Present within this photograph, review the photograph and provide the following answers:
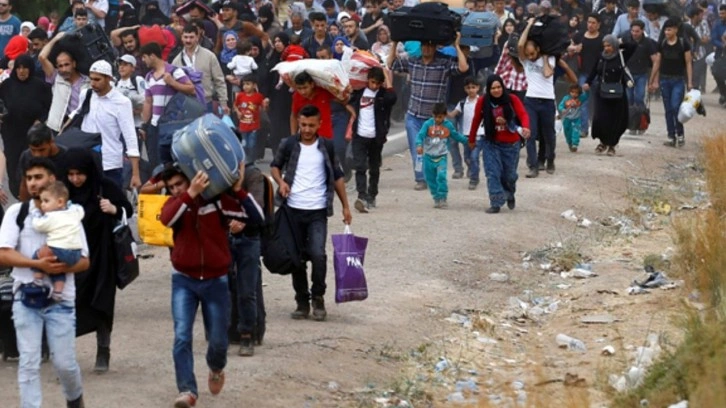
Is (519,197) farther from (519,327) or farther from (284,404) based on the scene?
A: (284,404)

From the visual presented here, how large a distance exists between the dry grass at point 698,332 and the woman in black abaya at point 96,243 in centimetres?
304

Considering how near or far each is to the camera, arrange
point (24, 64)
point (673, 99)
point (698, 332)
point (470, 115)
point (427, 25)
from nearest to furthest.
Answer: point (698, 332) < point (24, 64) < point (427, 25) < point (470, 115) < point (673, 99)

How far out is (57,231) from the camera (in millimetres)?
8734

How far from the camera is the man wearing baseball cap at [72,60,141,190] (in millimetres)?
12570

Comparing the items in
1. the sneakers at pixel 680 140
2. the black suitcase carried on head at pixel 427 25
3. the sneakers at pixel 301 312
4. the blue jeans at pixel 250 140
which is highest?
the black suitcase carried on head at pixel 427 25

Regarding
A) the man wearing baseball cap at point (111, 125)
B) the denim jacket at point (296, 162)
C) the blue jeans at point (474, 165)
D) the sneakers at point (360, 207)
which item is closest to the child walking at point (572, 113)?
the blue jeans at point (474, 165)

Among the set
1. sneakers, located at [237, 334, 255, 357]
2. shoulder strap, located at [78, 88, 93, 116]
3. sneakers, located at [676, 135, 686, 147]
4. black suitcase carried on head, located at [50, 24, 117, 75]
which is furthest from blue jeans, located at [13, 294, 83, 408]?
sneakers, located at [676, 135, 686, 147]

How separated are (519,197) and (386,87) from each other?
82.5 inches

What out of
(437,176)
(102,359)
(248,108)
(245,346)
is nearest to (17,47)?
(248,108)

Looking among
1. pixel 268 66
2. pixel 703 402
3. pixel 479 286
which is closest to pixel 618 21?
pixel 268 66

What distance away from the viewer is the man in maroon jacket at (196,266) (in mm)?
9344

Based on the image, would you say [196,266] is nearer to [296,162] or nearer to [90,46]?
[296,162]

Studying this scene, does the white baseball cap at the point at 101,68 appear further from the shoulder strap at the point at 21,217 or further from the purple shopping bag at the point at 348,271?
the shoulder strap at the point at 21,217

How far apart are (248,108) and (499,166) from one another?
3.64m
